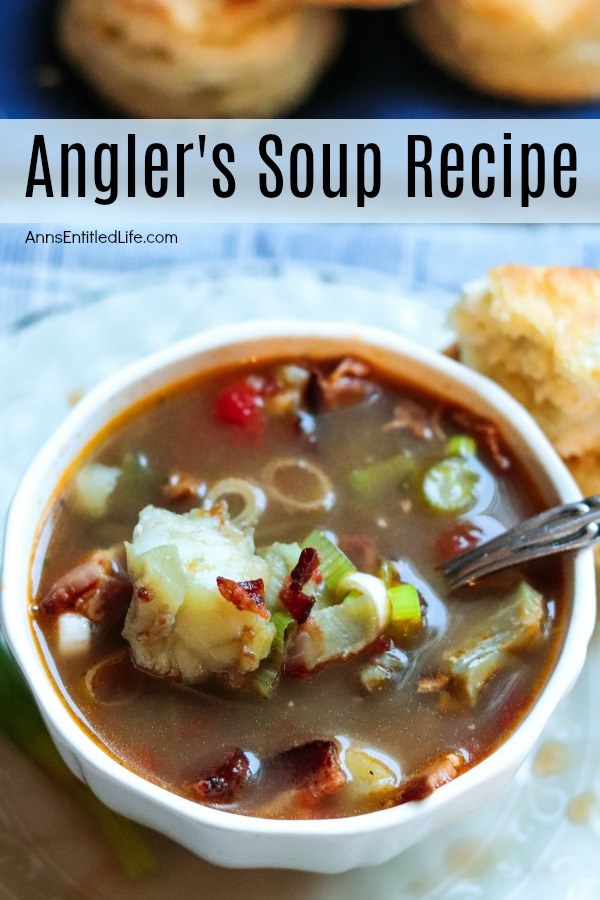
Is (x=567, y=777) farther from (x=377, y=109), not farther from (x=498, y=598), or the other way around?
(x=377, y=109)

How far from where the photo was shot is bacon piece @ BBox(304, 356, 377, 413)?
4.50 feet

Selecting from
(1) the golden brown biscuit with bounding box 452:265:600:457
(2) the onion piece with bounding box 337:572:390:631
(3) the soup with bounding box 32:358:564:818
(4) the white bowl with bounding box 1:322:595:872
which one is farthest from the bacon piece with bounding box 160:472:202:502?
(1) the golden brown biscuit with bounding box 452:265:600:457

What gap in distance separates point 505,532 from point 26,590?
59 cm

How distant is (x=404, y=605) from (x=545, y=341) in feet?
1.45

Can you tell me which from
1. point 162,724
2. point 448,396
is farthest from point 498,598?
point 162,724

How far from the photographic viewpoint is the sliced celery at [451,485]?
4.24ft

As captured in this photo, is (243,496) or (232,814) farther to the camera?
(243,496)

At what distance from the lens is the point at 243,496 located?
1.28m

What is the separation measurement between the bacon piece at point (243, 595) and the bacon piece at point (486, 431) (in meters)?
0.45

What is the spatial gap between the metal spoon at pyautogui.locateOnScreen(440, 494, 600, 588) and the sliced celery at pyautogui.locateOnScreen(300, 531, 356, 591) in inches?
5.7

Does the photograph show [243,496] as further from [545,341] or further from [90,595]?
[545,341]

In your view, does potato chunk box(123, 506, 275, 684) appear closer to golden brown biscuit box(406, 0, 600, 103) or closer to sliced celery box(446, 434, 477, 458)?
sliced celery box(446, 434, 477, 458)

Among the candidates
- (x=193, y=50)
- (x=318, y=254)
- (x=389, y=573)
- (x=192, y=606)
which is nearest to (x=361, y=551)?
(x=389, y=573)

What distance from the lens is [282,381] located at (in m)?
1.38
